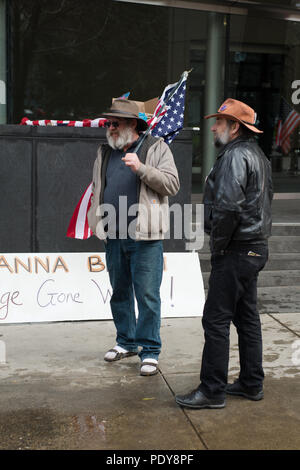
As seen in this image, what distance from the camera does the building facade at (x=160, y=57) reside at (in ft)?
36.2

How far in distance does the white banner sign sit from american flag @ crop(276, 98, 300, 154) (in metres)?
7.80

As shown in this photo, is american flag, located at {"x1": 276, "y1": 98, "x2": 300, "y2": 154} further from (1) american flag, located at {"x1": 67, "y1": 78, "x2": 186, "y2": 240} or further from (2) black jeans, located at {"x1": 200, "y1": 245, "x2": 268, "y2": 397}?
(2) black jeans, located at {"x1": 200, "y1": 245, "x2": 268, "y2": 397}

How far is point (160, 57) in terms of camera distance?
1192 centimetres

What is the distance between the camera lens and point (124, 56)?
1204 cm

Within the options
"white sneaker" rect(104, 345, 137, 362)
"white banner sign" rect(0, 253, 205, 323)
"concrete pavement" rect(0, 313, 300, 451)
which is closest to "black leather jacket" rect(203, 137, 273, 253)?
"concrete pavement" rect(0, 313, 300, 451)

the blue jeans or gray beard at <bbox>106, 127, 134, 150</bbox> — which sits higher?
gray beard at <bbox>106, 127, 134, 150</bbox>

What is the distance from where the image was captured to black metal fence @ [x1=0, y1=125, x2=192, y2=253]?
5934 mm

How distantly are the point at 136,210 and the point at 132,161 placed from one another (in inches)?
15.3

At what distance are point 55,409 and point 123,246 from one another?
4.16 feet

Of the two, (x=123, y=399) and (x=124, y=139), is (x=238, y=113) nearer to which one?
(x=124, y=139)

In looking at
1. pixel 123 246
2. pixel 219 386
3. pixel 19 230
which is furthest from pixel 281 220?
pixel 219 386

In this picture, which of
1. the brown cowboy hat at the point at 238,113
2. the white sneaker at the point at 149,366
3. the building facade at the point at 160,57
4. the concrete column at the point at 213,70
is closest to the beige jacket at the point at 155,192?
the brown cowboy hat at the point at 238,113

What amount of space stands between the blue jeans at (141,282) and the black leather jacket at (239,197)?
76cm
